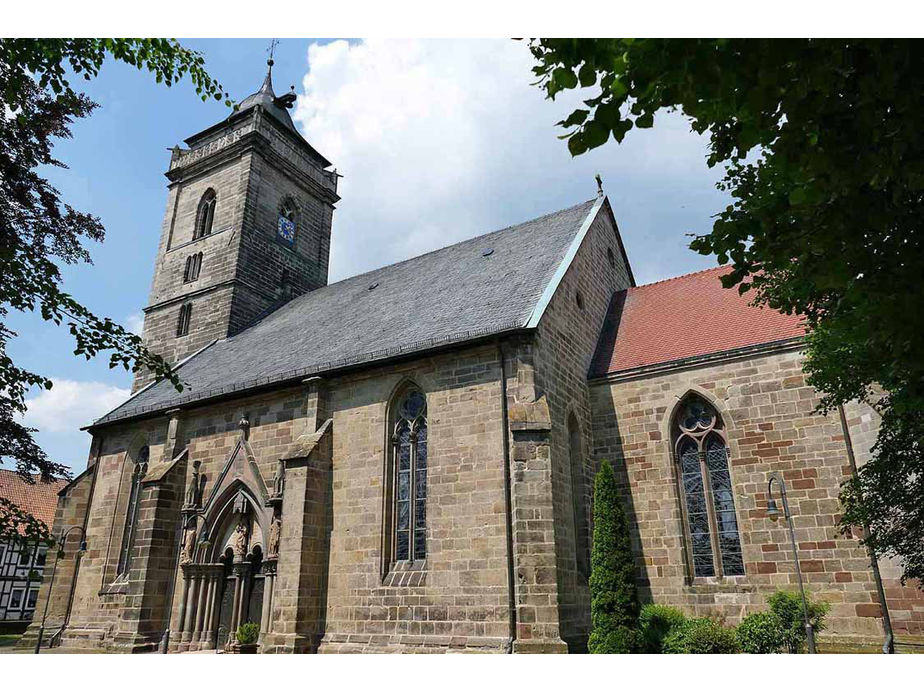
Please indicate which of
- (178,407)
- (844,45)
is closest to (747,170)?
(844,45)

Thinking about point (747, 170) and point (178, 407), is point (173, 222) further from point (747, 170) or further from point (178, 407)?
point (747, 170)

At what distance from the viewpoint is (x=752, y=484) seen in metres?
12.9

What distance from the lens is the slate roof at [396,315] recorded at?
14742 mm

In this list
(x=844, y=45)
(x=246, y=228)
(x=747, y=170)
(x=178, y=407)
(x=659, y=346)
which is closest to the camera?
(x=844, y=45)

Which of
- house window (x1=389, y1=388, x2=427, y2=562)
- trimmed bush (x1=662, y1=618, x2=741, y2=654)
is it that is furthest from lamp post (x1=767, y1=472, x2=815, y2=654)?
house window (x1=389, y1=388, x2=427, y2=562)

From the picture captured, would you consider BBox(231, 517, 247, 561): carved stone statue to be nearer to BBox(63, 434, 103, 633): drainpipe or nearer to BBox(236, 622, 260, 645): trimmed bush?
BBox(236, 622, 260, 645): trimmed bush

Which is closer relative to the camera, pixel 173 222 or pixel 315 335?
pixel 315 335

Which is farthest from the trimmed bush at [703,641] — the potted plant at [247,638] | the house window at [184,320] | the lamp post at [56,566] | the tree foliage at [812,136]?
the house window at [184,320]

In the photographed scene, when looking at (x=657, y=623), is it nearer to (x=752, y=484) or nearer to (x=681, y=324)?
A: (x=752, y=484)

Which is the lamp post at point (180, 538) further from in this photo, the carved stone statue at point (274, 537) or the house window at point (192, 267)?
the house window at point (192, 267)

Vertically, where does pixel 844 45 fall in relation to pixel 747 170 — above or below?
below

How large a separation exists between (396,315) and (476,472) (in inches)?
243

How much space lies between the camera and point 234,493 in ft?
52.5

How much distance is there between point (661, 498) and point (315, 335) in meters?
10.7
